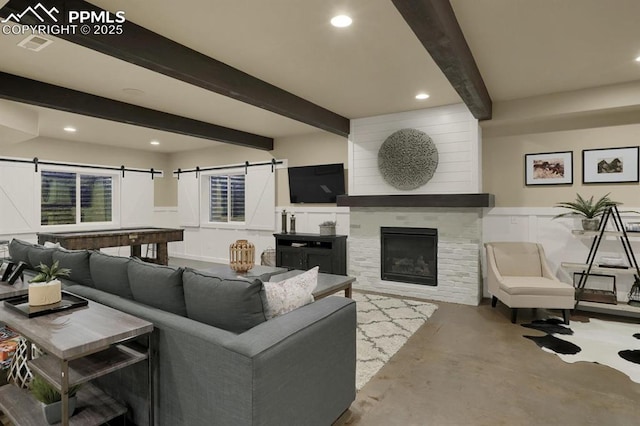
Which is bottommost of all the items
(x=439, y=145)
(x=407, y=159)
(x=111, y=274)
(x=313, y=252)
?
(x=313, y=252)

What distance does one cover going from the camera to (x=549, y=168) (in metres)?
4.49

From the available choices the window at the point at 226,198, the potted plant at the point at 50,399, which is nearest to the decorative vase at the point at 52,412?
the potted plant at the point at 50,399

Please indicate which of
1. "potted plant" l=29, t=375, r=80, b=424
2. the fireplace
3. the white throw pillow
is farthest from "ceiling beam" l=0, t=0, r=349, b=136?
the fireplace

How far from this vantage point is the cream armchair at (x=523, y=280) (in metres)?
3.70

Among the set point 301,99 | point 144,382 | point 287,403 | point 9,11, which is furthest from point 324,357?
point 301,99

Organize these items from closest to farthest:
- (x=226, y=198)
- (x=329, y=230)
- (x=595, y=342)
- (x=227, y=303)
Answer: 1. (x=227, y=303)
2. (x=595, y=342)
3. (x=329, y=230)
4. (x=226, y=198)

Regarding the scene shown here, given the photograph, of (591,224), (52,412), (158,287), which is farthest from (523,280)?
(52,412)

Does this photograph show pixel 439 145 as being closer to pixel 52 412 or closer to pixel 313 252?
pixel 313 252

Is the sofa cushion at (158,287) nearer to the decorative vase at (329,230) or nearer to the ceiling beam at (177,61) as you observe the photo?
the ceiling beam at (177,61)

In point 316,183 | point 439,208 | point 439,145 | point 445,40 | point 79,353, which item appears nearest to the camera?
point 79,353

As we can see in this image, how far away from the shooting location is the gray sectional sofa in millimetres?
1544

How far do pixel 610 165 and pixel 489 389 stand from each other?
130 inches

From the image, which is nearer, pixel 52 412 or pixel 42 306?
pixel 52 412

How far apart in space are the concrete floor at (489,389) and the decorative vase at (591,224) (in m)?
1.63
